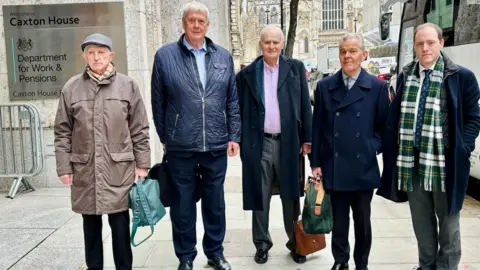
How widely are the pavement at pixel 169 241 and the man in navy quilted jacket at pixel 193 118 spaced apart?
19.8 inches

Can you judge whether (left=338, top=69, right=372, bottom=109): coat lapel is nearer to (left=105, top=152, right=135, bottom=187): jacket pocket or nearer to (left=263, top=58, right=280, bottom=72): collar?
(left=263, top=58, right=280, bottom=72): collar

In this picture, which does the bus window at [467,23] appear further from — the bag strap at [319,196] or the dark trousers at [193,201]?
the dark trousers at [193,201]

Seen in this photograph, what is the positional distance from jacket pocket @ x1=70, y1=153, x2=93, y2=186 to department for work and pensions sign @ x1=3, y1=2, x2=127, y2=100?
3.74 meters

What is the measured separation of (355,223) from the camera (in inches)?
156

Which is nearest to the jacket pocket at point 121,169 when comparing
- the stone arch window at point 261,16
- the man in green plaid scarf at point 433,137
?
the man in green plaid scarf at point 433,137

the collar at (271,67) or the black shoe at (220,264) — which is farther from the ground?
the collar at (271,67)

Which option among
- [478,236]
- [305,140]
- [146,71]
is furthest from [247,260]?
[146,71]

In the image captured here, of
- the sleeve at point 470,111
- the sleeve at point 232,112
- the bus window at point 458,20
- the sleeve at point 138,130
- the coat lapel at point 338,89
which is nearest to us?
the sleeve at point 470,111

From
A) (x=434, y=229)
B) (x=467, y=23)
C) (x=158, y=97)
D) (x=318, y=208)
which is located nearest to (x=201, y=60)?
(x=158, y=97)

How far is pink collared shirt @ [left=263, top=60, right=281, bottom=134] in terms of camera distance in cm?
419

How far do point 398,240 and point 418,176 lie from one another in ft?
5.06

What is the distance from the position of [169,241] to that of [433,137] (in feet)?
9.02

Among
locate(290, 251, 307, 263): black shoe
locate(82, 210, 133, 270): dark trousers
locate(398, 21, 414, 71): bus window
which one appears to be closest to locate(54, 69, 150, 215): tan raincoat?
locate(82, 210, 133, 270): dark trousers

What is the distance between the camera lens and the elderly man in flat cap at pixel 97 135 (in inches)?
141
